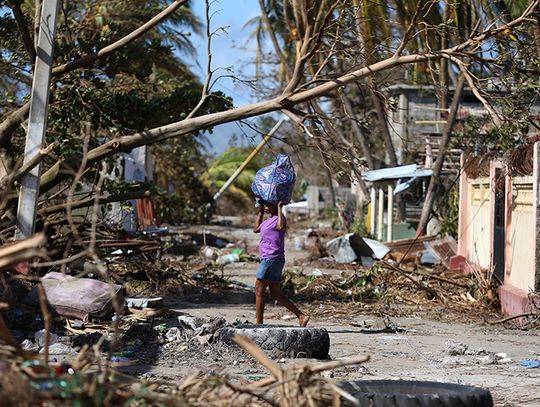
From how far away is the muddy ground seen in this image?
7.93 metres

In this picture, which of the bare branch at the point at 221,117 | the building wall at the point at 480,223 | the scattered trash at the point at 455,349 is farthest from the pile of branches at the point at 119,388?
the building wall at the point at 480,223

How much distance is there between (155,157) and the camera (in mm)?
32312

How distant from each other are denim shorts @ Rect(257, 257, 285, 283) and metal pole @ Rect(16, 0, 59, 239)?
287 centimetres

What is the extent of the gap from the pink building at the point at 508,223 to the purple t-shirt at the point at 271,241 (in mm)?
3733

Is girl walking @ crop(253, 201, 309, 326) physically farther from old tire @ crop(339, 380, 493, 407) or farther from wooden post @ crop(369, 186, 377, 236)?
wooden post @ crop(369, 186, 377, 236)

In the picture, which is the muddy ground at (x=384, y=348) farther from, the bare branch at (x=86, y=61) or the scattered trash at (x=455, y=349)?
the bare branch at (x=86, y=61)

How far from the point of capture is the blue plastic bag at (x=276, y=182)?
10.5 m

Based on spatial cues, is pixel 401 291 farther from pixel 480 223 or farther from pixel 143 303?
pixel 143 303

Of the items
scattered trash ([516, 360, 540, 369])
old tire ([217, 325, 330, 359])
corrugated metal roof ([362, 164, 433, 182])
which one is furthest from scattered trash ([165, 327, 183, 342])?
corrugated metal roof ([362, 164, 433, 182])

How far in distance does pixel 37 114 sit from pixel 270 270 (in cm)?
345

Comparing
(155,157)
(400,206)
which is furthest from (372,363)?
(155,157)

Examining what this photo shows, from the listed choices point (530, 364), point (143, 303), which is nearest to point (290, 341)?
point (530, 364)

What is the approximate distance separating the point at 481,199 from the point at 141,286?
6762mm

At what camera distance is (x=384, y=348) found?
985 centimetres
